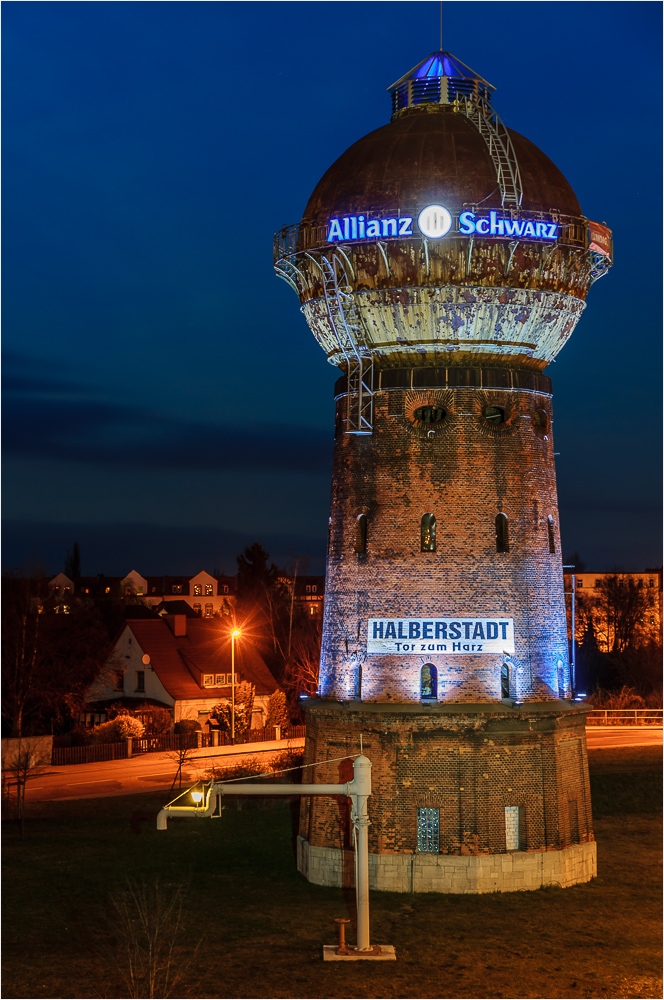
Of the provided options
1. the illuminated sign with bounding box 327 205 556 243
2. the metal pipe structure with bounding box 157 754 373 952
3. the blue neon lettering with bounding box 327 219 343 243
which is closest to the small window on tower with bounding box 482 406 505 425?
the illuminated sign with bounding box 327 205 556 243

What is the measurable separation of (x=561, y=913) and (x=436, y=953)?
4.78 metres

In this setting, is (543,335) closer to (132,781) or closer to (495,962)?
(495,962)

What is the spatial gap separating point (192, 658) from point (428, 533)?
40025 millimetres

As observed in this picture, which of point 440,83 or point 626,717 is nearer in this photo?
point 440,83

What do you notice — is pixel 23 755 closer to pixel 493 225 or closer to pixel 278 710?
pixel 278 710

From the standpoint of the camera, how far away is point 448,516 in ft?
117

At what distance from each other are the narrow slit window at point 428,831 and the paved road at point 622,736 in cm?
2563

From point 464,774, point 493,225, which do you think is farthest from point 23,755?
point 493,225

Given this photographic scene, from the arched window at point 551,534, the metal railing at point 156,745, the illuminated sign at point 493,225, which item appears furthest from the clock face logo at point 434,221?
the metal railing at point 156,745

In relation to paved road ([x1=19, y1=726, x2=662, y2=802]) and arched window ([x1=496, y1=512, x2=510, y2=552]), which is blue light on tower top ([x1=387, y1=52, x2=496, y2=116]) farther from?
paved road ([x1=19, y1=726, x2=662, y2=802])

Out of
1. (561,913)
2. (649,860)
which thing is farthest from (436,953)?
(649,860)

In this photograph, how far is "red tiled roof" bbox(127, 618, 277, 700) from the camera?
2813 inches

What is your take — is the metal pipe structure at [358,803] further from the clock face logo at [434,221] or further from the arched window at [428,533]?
the clock face logo at [434,221]

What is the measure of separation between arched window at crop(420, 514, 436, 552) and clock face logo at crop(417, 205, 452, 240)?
24.6 feet
